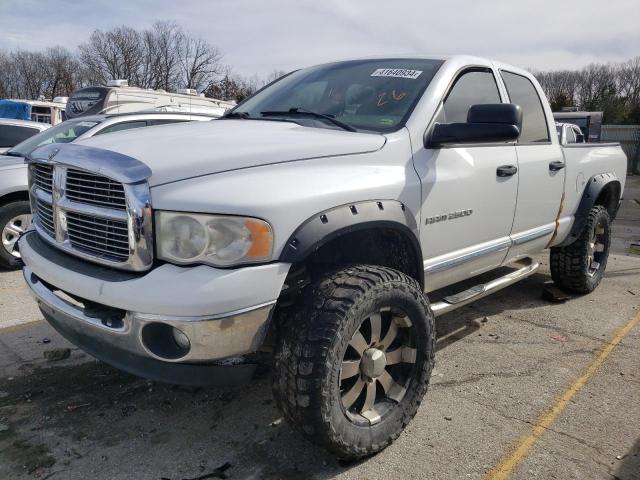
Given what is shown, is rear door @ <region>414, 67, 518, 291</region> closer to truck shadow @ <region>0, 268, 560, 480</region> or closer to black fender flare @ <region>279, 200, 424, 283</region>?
black fender flare @ <region>279, 200, 424, 283</region>

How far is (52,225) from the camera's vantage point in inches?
103

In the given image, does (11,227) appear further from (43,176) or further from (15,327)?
(43,176)

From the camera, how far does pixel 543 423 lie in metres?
2.85

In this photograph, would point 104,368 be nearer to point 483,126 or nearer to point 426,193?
point 426,193

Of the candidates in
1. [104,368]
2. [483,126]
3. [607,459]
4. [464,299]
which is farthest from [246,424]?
[483,126]

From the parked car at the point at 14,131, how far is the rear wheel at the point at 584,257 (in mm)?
7118

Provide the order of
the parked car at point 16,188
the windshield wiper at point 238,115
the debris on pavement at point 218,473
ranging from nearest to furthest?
the debris on pavement at point 218,473
the windshield wiper at point 238,115
the parked car at point 16,188

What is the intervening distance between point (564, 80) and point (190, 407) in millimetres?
54230

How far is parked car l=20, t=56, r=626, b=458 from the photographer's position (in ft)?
6.74

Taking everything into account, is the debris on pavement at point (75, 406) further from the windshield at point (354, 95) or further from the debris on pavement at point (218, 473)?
the windshield at point (354, 95)

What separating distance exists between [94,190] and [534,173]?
9.44 feet

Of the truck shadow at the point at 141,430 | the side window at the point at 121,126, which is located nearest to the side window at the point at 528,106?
the truck shadow at the point at 141,430

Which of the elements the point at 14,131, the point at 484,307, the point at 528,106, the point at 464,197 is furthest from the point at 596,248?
the point at 14,131

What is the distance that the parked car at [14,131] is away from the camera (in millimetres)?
7543
